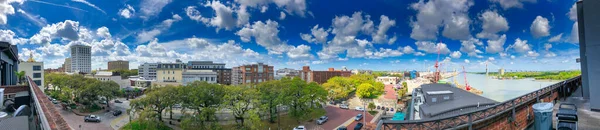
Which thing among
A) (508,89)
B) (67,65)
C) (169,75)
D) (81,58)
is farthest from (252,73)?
(67,65)

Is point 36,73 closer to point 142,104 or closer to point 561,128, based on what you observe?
point 142,104

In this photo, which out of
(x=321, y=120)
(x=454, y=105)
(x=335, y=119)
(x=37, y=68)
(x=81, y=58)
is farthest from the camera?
(x=81, y=58)

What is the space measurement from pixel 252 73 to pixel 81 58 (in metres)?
81.9

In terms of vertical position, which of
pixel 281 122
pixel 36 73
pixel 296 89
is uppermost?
pixel 36 73

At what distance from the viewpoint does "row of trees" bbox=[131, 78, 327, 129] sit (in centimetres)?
1605

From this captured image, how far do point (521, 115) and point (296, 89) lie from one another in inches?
647

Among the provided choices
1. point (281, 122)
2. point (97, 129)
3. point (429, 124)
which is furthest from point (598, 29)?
point (97, 129)

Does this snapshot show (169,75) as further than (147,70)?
No

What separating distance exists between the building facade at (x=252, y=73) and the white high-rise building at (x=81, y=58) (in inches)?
2876

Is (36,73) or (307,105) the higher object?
(36,73)

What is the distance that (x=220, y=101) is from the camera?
59.1ft

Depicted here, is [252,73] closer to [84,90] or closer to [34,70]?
[84,90]

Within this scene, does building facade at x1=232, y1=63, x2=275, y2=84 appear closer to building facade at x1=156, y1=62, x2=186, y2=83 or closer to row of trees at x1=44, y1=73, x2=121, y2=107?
building facade at x1=156, y1=62, x2=186, y2=83

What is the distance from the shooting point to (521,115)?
543 cm
